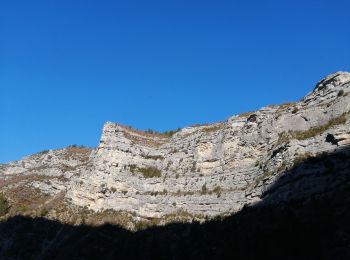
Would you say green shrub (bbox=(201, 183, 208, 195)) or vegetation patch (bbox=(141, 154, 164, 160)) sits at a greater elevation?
vegetation patch (bbox=(141, 154, 164, 160))

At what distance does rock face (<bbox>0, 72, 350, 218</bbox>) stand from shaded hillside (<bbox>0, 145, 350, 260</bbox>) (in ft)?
4.14

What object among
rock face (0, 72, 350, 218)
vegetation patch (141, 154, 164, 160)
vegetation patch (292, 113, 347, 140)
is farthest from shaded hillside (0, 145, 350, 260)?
vegetation patch (141, 154, 164, 160)

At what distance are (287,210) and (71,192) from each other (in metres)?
40.6

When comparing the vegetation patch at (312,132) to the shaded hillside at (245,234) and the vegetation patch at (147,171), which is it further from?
the vegetation patch at (147,171)

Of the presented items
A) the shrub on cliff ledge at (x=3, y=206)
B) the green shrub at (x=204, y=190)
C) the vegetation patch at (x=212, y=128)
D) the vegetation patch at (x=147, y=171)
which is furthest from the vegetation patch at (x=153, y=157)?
the shrub on cliff ledge at (x=3, y=206)

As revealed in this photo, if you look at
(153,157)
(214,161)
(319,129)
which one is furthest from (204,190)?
(319,129)

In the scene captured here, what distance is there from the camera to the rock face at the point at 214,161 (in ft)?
172

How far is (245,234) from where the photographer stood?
44.7 meters

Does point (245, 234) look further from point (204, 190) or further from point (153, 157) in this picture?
point (153, 157)

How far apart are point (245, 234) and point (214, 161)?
24.1 meters

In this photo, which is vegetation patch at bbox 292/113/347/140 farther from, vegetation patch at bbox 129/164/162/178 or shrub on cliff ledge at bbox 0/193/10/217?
shrub on cliff ledge at bbox 0/193/10/217

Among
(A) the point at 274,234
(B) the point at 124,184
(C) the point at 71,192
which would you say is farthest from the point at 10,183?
(A) the point at 274,234

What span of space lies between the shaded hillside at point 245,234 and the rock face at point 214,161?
4.14ft

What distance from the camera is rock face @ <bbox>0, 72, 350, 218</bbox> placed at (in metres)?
52.4
